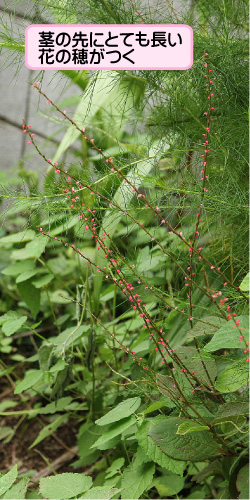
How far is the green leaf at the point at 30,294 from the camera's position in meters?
1.12

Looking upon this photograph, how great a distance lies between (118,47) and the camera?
34.4 inches

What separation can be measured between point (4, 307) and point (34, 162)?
2.52ft

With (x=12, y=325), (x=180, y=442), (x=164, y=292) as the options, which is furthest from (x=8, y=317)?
(x=180, y=442)

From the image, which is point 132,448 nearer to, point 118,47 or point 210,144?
point 210,144

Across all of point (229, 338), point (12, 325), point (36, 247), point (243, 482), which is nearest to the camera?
Result: point (229, 338)

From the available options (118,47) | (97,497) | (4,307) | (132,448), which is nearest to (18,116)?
(4,307)

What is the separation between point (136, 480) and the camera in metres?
0.73

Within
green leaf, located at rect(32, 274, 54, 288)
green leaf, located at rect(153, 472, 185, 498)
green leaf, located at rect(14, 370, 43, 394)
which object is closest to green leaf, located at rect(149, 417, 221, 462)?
green leaf, located at rect(153, 472, 185, 498)

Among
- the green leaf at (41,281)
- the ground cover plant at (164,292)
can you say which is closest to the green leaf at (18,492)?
the ground cover plant at (164,292)

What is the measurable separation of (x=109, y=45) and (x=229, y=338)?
20.9 inches

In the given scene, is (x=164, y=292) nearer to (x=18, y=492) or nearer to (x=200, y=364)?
(x=200, y=364)

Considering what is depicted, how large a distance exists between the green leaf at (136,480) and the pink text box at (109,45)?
600 millimetres

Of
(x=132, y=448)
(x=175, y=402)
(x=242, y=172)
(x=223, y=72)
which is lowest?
(x=132, y=448)

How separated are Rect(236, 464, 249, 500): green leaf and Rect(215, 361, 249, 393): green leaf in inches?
4.2
